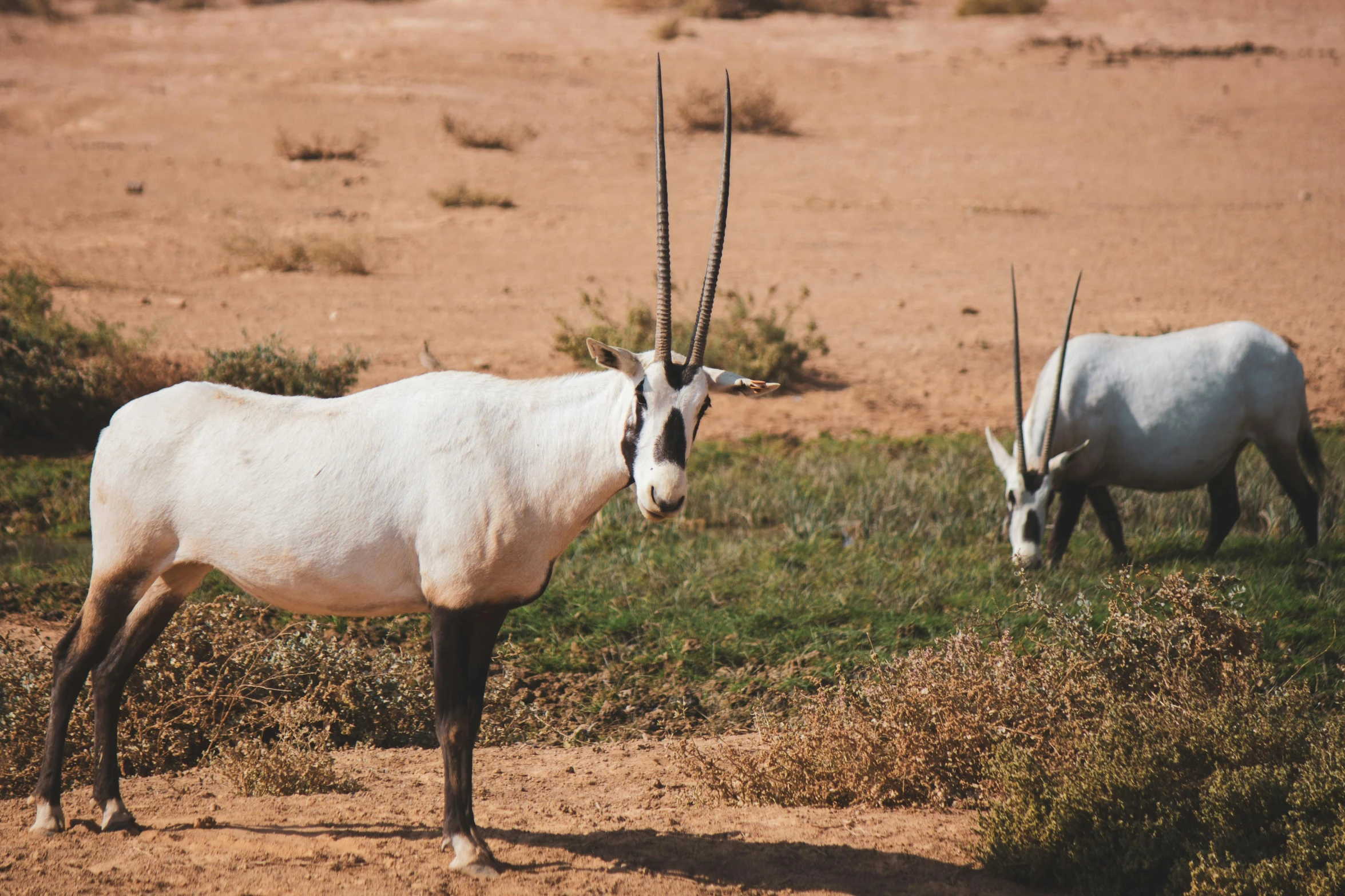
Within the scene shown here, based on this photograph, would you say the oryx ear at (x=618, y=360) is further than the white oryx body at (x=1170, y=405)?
No

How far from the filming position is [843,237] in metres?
17.4

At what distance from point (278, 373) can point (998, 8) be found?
91.3 ft

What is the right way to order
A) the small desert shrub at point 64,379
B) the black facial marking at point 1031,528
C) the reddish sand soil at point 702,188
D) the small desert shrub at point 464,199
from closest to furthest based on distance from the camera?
the black facial marking at point 1031,528, the small desert shrub at point 64,379, the reddish sand soil at point 702,188, the small desert shrub at point 464,199

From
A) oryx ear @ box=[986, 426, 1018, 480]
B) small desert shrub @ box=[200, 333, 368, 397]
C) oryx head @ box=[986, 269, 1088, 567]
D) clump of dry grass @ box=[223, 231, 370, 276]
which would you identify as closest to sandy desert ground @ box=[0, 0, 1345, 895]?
clump of dry grass @ box=[223, 231, 370, 276]

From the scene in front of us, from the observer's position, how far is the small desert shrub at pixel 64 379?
33.1ft

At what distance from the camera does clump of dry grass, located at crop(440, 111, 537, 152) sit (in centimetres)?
2041

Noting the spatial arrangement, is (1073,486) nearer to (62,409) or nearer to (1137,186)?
(62,409)

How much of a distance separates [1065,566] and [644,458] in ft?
16.8

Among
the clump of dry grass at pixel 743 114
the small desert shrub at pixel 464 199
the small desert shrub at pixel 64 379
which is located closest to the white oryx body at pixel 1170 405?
the small desert shrub at pixel 64 379

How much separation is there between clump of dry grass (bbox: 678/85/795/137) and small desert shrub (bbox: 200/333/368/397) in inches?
505

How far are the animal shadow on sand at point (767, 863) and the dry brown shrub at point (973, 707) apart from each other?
54 cm

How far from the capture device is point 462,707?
12.5 feet

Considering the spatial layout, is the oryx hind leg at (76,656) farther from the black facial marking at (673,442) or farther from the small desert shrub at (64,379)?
the small desert shrub at (64,379)

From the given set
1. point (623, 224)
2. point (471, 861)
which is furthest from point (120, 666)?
point (623, 224)
